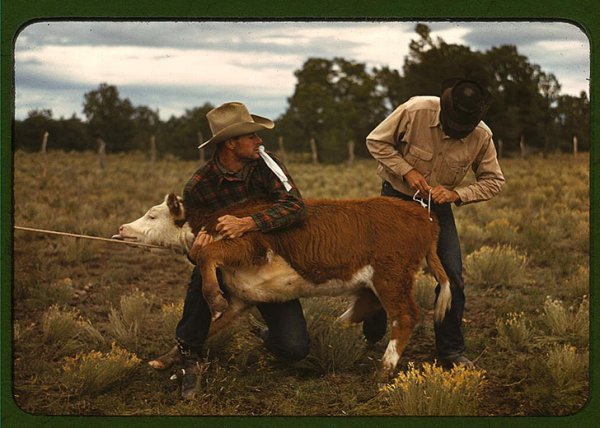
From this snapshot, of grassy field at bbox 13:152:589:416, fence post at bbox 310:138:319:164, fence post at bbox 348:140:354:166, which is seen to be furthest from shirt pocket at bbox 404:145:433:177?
fence post at bbox 310:138:319:164

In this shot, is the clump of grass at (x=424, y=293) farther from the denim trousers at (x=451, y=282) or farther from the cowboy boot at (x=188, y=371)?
the cowboy boot at (x=188, y=371)

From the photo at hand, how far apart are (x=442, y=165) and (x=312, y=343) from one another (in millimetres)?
1897

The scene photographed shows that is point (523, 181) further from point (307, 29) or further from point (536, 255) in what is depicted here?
point (307, 29)

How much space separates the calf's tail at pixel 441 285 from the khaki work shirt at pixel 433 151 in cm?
49

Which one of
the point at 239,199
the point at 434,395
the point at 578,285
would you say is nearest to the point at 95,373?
the point at 239,199

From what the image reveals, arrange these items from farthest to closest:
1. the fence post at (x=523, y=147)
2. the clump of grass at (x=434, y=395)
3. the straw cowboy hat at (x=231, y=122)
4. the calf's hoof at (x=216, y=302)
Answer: the fence post at (x=523, y=147)
the straw cowboy hat at (x=231, y=122)
the calf's hoof at (x=216, y=302)
the clump of grass at (x=434, y=395)

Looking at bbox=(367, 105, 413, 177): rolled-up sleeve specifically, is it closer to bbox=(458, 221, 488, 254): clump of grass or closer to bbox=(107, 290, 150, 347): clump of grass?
bbox=(107, 290, 150, 347): clump of grass

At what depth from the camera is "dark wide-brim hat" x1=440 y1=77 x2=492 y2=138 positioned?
514 centimetres

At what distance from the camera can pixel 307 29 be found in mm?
4824

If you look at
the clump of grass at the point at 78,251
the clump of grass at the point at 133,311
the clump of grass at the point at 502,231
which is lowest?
the clump of grass at the point at 133,311

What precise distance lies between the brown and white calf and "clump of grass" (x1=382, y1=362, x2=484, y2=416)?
0.45m

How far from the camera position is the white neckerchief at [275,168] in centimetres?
511

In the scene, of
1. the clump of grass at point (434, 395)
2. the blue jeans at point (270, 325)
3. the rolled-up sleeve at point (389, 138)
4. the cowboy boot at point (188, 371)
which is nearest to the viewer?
the clump of grass at point (434, 395)

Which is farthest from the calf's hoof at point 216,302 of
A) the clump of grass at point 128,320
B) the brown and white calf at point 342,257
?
Answer: the clump of grass at point 128,320
